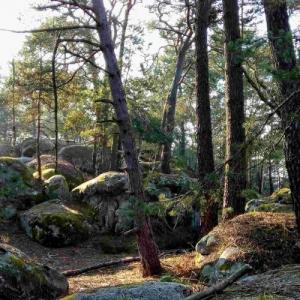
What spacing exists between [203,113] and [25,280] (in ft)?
19.8

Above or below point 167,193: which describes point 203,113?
above

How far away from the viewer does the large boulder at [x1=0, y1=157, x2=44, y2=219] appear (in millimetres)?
14672

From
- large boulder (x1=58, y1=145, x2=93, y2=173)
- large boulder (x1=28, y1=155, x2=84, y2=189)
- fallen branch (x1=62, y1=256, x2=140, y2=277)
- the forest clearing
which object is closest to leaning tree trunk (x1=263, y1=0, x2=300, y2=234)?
the forest clearing

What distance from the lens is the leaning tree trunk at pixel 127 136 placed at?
8.34 meters

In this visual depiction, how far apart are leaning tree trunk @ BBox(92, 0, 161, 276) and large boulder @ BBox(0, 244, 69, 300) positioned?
229cm

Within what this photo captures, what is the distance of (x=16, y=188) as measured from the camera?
15109 millimetres

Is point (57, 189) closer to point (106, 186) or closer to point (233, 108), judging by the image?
point (106, 186)

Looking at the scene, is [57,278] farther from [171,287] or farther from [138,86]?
[138,86]

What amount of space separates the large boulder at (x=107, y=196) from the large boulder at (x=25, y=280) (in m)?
7.57

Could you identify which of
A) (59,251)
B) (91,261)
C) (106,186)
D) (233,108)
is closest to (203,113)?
(233,108)

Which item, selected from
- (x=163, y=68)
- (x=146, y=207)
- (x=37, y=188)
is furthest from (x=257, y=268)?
(x=163, y=68)

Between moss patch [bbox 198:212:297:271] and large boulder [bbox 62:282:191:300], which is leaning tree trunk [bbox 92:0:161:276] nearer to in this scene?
moss patch [bbox 198:212:297:271]

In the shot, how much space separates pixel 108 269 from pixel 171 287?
678 centimetres

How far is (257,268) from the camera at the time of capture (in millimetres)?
6629
